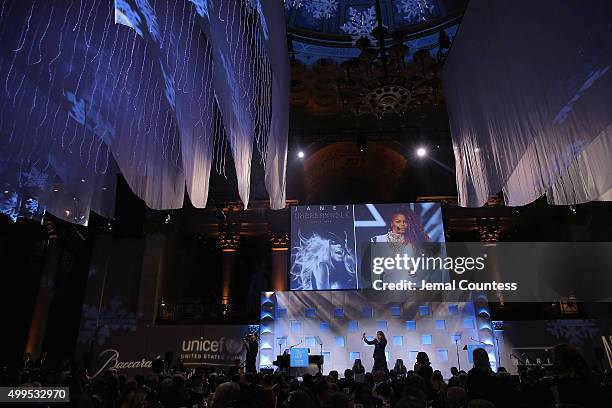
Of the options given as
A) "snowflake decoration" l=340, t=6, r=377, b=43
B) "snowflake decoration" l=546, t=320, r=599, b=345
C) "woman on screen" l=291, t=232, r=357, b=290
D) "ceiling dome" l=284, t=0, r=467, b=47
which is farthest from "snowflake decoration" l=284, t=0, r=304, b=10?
"snowflake decoration" l=546, t=320, r=599, b=345

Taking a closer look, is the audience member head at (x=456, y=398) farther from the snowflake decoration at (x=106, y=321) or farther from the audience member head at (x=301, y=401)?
the snowflake decoration at (x=106, y=321)

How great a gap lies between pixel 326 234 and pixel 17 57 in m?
8.85

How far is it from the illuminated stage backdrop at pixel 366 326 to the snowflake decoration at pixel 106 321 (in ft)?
14.2

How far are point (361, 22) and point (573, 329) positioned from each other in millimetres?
10094

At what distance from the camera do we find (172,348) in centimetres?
1205

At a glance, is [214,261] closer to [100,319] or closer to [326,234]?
[100,319]

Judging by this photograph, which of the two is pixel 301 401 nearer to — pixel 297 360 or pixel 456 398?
pixel 456 398

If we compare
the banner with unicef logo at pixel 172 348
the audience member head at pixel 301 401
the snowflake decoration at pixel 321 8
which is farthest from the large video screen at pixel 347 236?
the audience member head at pixel 301 401

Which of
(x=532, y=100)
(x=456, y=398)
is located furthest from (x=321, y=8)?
(x=456, y=398)

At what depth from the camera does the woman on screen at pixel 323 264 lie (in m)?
11.6

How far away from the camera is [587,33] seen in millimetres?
3621

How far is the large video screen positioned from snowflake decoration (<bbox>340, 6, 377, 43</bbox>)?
478cm

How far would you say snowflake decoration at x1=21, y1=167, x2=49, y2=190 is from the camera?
523 centimetres

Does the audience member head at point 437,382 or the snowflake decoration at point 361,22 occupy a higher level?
the snowflake decoration at point 361,22
